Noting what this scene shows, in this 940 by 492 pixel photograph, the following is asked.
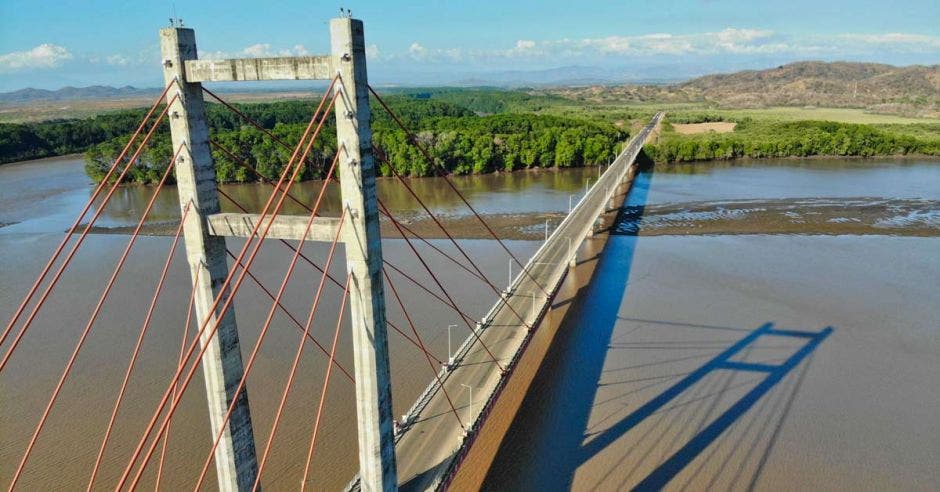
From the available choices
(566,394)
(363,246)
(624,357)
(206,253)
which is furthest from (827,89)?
(206,253)

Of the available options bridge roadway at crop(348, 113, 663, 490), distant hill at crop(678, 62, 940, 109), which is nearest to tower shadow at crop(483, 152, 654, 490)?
bridge roadway at crop(348, 113, 663, 490)

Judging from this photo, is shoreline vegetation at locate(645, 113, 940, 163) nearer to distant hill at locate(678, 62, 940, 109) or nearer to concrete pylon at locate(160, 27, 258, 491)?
concrete pylon at locate(160, 27, 258, 491)

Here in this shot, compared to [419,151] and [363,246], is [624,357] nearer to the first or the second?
[363,246]

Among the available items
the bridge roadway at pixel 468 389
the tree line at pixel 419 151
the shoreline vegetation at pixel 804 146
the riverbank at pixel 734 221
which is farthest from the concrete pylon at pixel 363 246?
the shoreline vegetation at pixel 804 146

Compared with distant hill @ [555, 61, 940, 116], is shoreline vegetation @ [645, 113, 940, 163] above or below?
below

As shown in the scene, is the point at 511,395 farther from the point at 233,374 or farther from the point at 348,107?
the point at 348,107

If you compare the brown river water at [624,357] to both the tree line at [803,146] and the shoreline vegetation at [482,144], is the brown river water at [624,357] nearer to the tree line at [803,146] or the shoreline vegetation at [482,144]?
the shoreline vegetation at [482,144]
